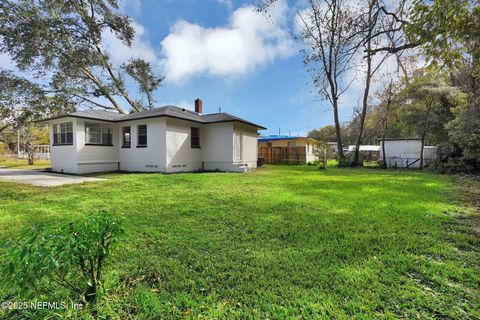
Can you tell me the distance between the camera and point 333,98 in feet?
65.4

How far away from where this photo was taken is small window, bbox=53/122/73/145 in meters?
12.6

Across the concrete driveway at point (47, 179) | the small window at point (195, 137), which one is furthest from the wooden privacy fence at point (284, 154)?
the concrete driveway at point (47, 179)

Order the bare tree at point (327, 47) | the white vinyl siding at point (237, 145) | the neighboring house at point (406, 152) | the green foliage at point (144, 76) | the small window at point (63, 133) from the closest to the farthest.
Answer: the bare tree at point (327, 47) < the small window at point (63, 133) < the white vinyl siding at point (237, 145) < the neighboring house at point (406, 152) < the green foliage at point (144, 76)

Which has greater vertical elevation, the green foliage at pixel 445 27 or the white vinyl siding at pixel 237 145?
the green foliage at pixel 445 27

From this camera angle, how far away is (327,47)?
14750 mm

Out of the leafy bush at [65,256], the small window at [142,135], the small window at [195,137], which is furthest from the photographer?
the small window at [195,137]

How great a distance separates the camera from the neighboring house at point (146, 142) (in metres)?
12.5

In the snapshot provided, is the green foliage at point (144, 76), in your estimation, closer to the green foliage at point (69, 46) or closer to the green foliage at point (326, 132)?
the green foliage at point (69, 46)

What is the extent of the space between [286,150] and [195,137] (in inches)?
457

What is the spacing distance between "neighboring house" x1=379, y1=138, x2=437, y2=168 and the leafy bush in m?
21.4

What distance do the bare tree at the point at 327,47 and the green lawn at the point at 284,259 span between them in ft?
12.2

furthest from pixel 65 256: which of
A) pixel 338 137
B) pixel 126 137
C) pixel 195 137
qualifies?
pixel 338 137

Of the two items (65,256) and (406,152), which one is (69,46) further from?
(406,152)

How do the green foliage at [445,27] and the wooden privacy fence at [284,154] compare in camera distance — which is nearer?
the green foliage at [445,27]
